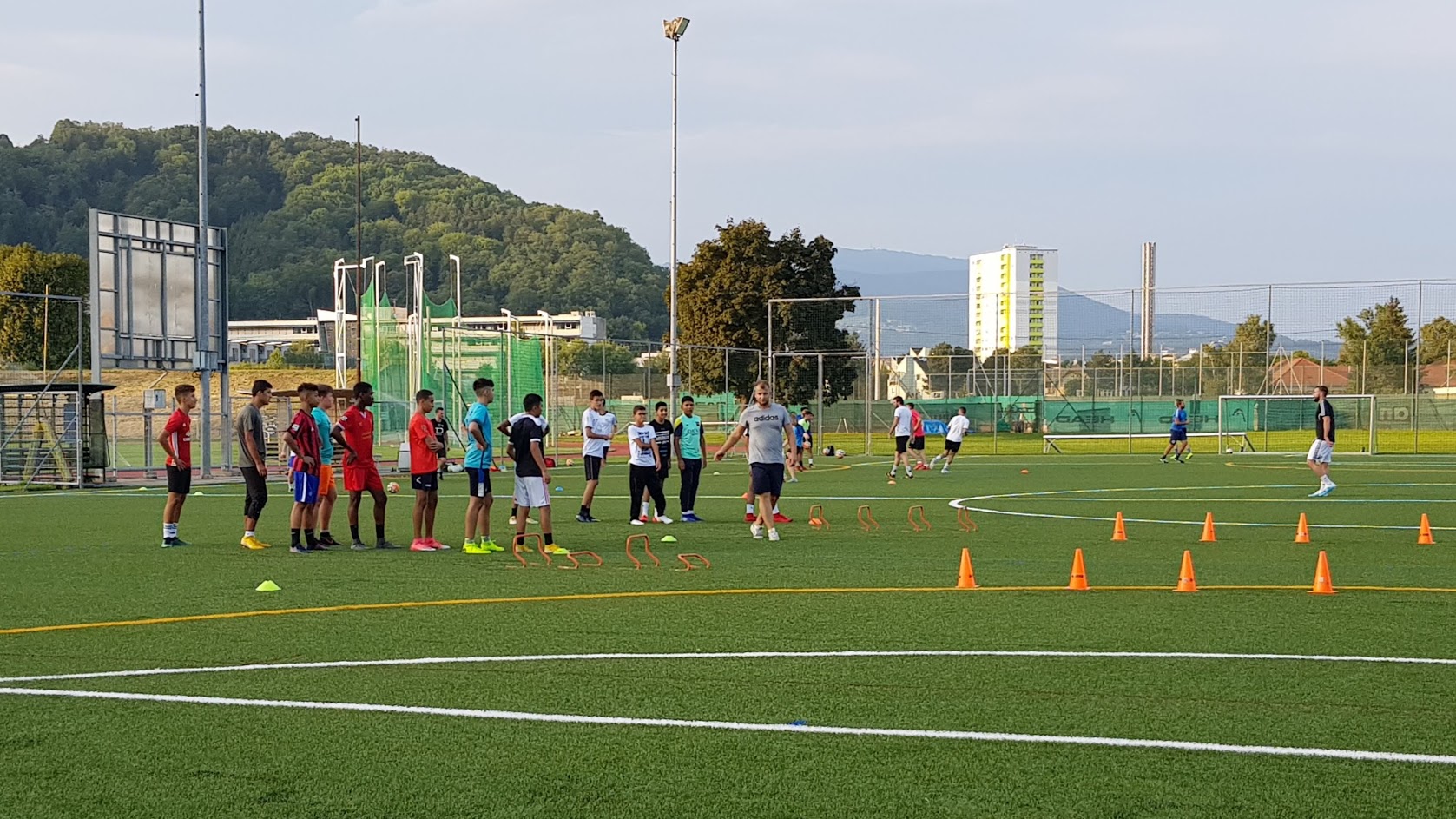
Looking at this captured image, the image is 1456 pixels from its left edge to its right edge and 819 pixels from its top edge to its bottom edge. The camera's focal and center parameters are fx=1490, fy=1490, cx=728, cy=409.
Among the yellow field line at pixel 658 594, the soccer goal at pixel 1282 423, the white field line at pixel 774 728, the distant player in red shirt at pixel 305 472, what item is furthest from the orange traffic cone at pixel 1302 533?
the soccer goal at pixel 1282 423

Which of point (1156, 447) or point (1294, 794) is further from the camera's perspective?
point (1156, 447)

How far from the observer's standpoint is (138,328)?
32.3 meters

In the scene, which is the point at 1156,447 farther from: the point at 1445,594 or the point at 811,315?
the point at 1445,594

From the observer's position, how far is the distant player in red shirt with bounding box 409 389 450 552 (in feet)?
51.5

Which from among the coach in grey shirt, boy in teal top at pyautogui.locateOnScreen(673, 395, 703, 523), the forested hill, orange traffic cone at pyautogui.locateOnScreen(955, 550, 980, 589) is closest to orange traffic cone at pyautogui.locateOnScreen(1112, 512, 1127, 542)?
the coach in grey shirt

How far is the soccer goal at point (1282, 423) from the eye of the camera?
4869 cm

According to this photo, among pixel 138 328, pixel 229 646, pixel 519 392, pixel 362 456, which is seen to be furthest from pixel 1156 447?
pixel 229 646

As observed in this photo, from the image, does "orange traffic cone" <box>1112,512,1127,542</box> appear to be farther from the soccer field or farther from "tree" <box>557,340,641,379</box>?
"tree" <box>557,340,641,379</box>

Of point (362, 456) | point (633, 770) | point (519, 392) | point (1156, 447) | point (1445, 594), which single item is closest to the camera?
point (633, 770)

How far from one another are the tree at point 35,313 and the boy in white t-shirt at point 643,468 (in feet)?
179

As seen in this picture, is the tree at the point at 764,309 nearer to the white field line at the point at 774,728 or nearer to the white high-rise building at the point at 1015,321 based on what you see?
the white high-rise building at the point at 1015,321

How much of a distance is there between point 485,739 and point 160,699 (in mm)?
2086

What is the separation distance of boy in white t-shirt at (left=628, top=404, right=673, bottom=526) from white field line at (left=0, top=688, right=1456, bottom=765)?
465 inches

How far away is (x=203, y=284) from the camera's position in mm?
33938
